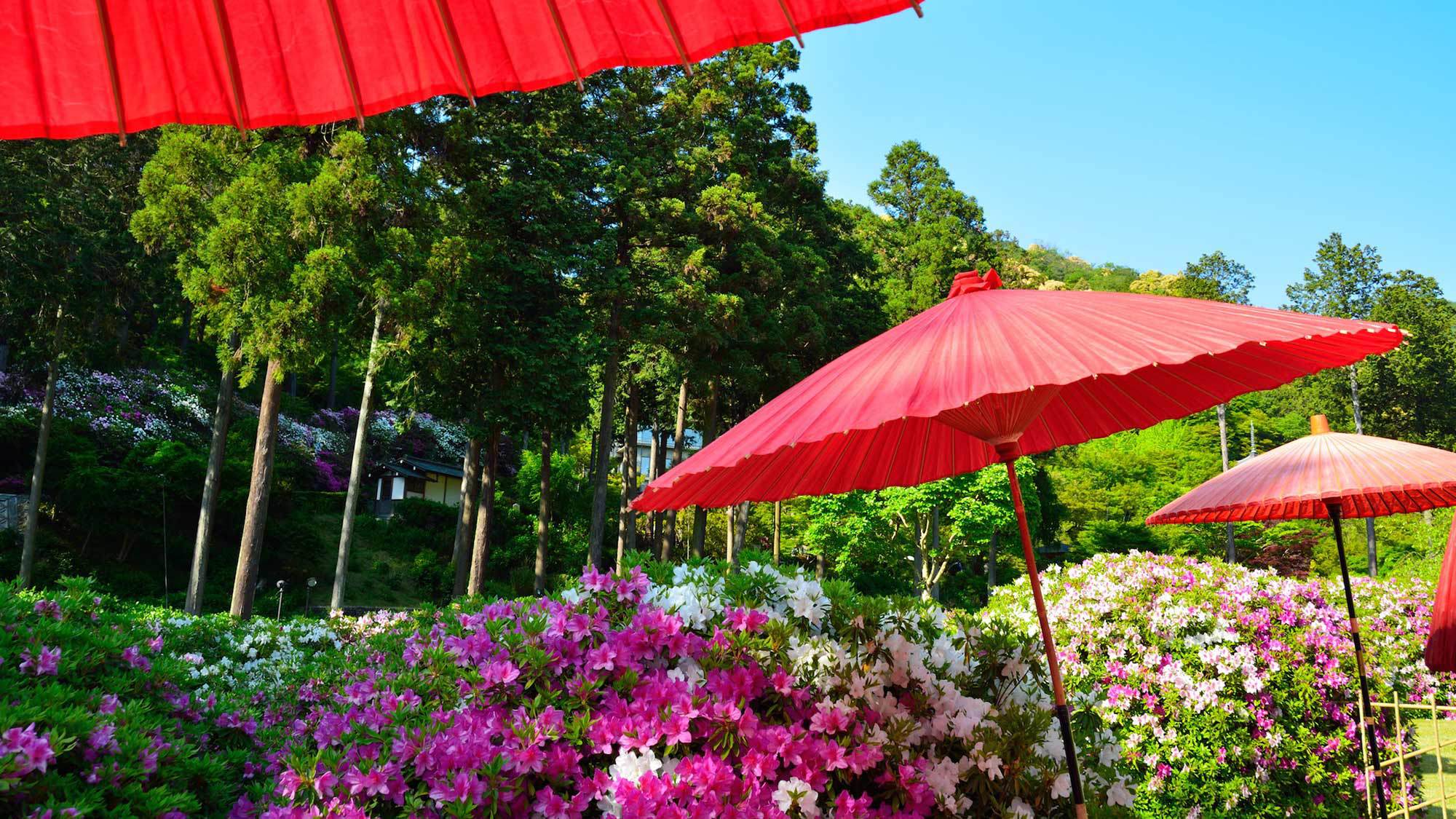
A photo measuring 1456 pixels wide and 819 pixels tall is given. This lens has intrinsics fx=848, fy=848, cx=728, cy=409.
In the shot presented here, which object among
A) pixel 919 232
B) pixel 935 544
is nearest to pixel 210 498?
pixel 935 544

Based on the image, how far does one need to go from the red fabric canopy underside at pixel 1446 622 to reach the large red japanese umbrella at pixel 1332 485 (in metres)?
1.96

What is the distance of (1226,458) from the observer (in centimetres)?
3484

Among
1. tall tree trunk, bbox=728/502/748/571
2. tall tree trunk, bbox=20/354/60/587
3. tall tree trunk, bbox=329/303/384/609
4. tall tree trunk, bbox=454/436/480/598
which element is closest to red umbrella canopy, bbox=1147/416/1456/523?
tall tree trunk, bbox=329/303/384/609

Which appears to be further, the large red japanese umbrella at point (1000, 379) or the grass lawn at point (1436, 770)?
the grass lawn at point (1436, 770)

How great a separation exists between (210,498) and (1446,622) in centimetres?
1868

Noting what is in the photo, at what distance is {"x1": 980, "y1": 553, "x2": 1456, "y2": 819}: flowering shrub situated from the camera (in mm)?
6680

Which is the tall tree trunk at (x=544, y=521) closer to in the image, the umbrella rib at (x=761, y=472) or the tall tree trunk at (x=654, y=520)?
the tall tree trunk at (x=654, y=520)

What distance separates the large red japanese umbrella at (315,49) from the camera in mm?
1045

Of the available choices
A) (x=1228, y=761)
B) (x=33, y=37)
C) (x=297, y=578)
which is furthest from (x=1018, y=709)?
(x=297, y=578)

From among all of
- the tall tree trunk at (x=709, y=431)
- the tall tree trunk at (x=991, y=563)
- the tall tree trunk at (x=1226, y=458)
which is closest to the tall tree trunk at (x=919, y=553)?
the tall tree trunk at (x=991, y=563)

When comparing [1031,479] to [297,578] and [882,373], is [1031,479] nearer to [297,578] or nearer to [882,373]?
[297,578]

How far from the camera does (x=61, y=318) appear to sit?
60.3 ft

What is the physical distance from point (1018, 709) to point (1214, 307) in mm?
1418

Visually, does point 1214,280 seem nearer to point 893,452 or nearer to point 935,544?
point 935,544
